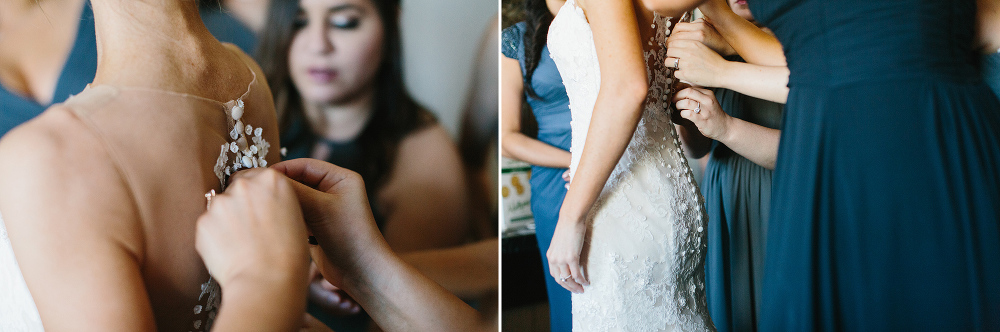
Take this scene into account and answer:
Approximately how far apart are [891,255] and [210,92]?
0.87 m

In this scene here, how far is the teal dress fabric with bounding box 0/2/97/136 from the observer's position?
61 cm

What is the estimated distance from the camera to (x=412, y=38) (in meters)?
0.89

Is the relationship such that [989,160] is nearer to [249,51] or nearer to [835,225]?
[835,225]

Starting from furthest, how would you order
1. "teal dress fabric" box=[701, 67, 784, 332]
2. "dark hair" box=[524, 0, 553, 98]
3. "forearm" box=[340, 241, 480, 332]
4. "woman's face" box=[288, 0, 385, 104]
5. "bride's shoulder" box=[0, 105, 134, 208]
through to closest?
"dark hair" box=[524, 0, 553, 98]
"teal dress fabric" box=[701, 67, 784, 332]
"woman's face" box=[288, 0, 385, 104]
"forearm" box=[340, 241, 480, 332]
"bride's shoulder" box=[0, 105, 134, 208]

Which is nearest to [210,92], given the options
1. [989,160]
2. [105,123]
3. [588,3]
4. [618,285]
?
[105,123]

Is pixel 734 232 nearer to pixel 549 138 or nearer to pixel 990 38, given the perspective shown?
pixel 549 138

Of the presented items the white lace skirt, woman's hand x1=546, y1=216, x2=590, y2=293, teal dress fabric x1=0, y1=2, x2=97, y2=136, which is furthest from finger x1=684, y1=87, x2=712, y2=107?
teal dress fabric x1=0, y1=2, x2=97, y2=136

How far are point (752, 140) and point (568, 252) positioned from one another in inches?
16.9

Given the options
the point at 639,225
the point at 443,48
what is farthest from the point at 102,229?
the point at 639,225

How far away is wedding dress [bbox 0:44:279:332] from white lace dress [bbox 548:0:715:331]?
1.86ft

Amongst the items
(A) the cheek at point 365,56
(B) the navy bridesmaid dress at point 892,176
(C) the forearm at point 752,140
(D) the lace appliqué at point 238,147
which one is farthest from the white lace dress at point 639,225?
(D) the lace appliqué at point 238,147

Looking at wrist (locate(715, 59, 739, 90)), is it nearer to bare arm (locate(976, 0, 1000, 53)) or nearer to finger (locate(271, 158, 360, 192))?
bare arm (locate(976, 0, 1000, 53))

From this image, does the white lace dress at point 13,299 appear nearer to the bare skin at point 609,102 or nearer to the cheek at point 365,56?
the cheek at point 365,56

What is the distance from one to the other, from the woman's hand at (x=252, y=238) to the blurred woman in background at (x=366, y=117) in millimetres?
254
